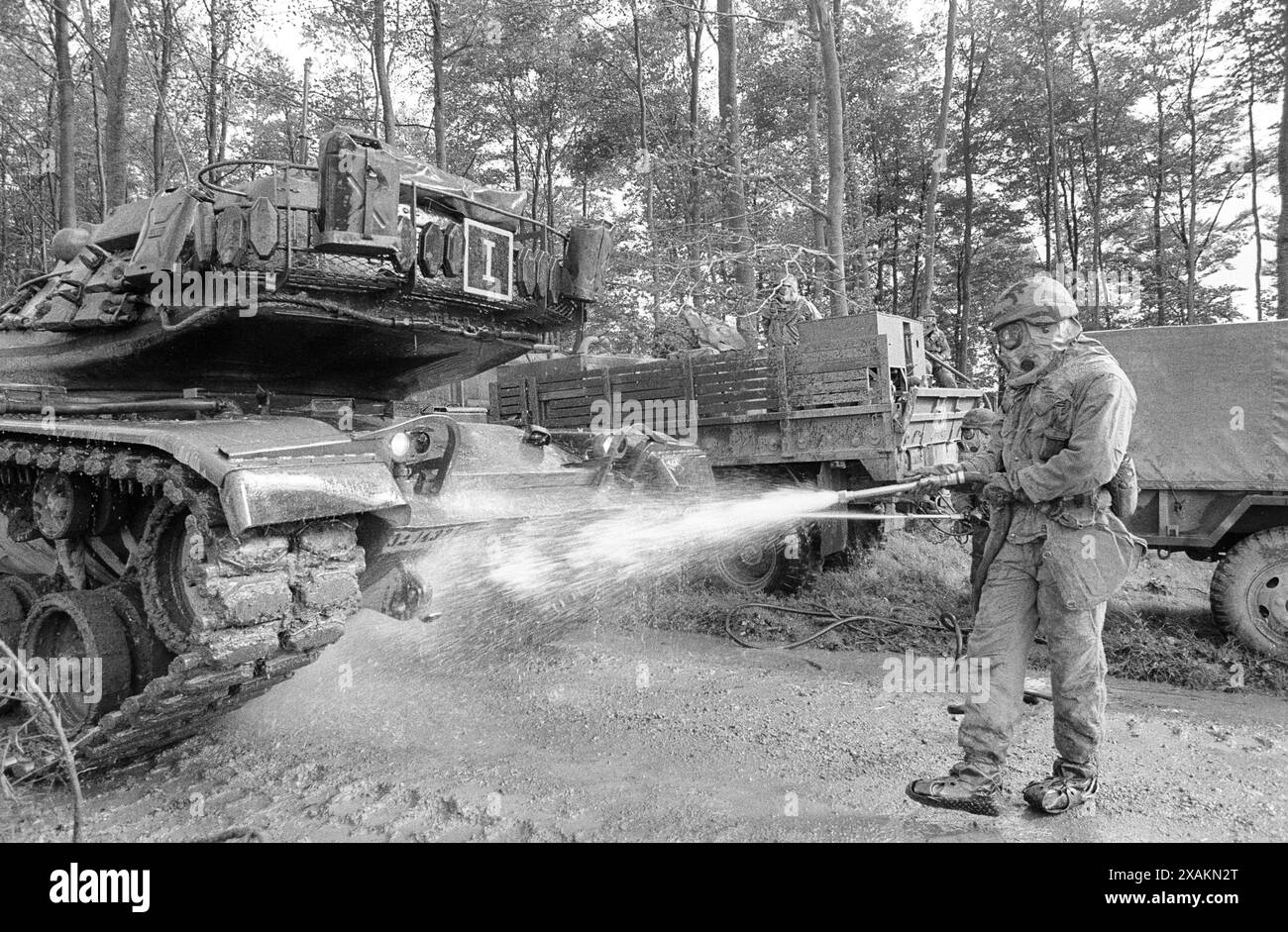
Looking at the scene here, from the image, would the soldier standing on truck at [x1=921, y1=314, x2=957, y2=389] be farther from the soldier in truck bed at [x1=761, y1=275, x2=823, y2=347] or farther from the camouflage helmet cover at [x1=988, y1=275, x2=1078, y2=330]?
the camouflage helmet cover at [x1=988, y1=275, x2=1078, y2=330]

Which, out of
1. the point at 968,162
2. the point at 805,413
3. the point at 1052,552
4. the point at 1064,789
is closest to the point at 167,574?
the point at 1052,552

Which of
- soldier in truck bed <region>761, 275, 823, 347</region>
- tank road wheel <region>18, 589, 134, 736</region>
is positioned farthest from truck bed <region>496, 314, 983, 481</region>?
tank road wheel <region>18, 589, 134, 736</region>

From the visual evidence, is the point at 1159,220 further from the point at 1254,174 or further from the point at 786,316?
the point at 786,316

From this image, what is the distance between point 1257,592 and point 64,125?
17.3 meters

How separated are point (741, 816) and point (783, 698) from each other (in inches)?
74.9

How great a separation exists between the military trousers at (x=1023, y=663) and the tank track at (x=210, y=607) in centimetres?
275

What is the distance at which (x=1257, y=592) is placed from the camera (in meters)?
6.06

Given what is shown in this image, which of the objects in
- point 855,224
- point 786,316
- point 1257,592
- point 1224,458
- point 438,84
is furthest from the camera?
point 855,224

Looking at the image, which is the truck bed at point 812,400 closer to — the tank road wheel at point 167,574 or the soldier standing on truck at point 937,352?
the soldier standing on truck at point 937,352

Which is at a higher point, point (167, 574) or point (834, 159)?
point (834, 159)

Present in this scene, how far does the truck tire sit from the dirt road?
0.81 m

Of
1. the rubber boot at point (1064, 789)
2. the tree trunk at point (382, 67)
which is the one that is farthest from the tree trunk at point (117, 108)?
the rubber boot at point (1064, 789)

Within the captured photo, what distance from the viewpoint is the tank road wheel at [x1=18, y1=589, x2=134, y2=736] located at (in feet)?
13.8

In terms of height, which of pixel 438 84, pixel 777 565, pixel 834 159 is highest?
pixel 438 84
